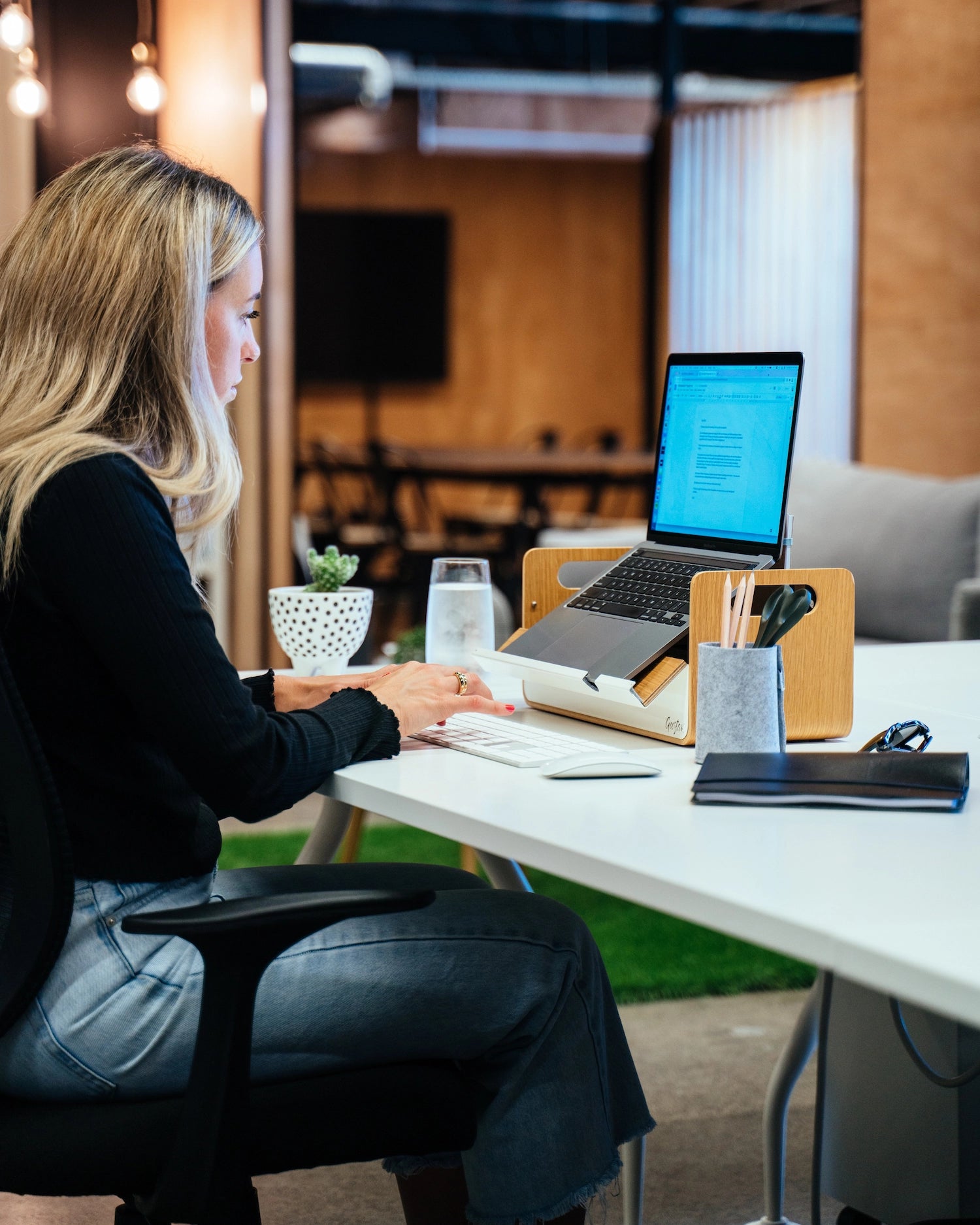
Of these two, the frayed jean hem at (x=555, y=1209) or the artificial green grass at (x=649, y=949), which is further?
the artificial green grass at (x=649, y=949)

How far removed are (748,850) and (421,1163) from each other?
42 cm

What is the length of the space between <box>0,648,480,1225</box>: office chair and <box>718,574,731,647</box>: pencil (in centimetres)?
40

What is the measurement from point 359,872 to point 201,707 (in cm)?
40

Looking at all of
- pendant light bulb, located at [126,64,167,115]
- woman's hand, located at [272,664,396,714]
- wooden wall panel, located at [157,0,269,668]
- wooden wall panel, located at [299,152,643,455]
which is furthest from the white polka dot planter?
wooden wall panel, located at [299,152,643,455]

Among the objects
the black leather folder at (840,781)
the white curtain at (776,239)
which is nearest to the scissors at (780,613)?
the black leather folder at (840,781)

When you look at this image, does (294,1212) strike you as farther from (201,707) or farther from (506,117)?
(506,117)

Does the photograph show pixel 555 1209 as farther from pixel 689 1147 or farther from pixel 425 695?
pixel 689 1147

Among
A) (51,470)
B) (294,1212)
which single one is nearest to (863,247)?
(294,1212)

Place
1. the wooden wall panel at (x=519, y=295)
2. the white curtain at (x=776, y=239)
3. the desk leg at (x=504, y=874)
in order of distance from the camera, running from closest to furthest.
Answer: the desk leg at (x=504, y=874), the white curtain at (x=776, y=239), the wooden wall panel at (x=519, y=295)

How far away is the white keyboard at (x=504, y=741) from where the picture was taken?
1.33m

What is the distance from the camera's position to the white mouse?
49.4 inches

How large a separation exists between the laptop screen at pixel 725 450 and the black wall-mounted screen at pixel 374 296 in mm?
7821

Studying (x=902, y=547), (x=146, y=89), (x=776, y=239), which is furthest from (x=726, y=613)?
(x=776, y=239)

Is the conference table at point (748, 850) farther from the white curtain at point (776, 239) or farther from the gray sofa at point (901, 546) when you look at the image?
the white curtain at point (776, 239)
